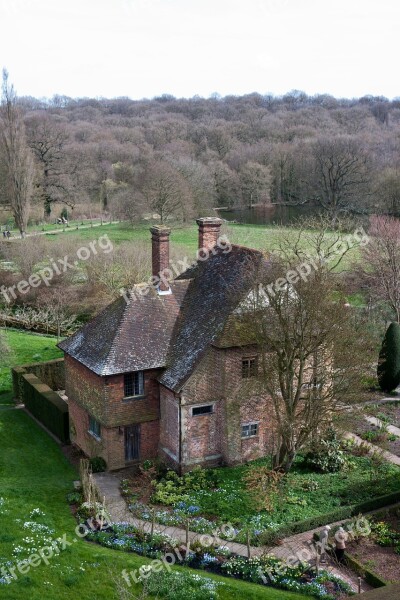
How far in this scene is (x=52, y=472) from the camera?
84.8ft

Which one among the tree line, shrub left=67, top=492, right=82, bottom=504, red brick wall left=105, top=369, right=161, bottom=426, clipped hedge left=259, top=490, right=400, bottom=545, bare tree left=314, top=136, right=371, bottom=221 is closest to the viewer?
clipped hedge left=259, top=490, right=400, bottom=545

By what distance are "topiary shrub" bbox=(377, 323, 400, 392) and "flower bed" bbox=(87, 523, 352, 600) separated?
1605 centimetres

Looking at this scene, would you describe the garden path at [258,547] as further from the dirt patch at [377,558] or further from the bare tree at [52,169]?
the bare tree at [52,169]

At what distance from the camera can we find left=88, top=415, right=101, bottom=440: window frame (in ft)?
86.6

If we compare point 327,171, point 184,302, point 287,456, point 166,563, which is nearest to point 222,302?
point 184,302

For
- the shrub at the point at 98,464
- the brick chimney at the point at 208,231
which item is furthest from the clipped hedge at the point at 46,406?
the brick chimney at the point at 208,231

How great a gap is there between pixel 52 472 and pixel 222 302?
9.47 meters

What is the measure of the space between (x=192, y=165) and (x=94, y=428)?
5784 cm

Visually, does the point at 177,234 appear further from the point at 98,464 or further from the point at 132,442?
the point at 98,464

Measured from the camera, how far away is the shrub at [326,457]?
A: 82.6ft

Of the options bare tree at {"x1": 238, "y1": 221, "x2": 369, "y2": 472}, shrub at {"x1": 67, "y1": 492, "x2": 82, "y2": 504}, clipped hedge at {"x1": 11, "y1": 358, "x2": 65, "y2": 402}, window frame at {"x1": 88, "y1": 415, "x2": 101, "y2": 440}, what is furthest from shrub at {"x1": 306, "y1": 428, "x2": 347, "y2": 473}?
clipped hedge at {"x1": 11, "y1": 358, "x2": 65, "y2": 402}

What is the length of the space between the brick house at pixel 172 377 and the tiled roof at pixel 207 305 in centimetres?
5

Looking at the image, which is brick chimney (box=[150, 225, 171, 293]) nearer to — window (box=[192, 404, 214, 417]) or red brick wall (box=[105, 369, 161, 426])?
red brick wall (box=[105, 369, 161, 426])

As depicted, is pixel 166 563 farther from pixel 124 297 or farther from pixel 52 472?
pixel 124 297
